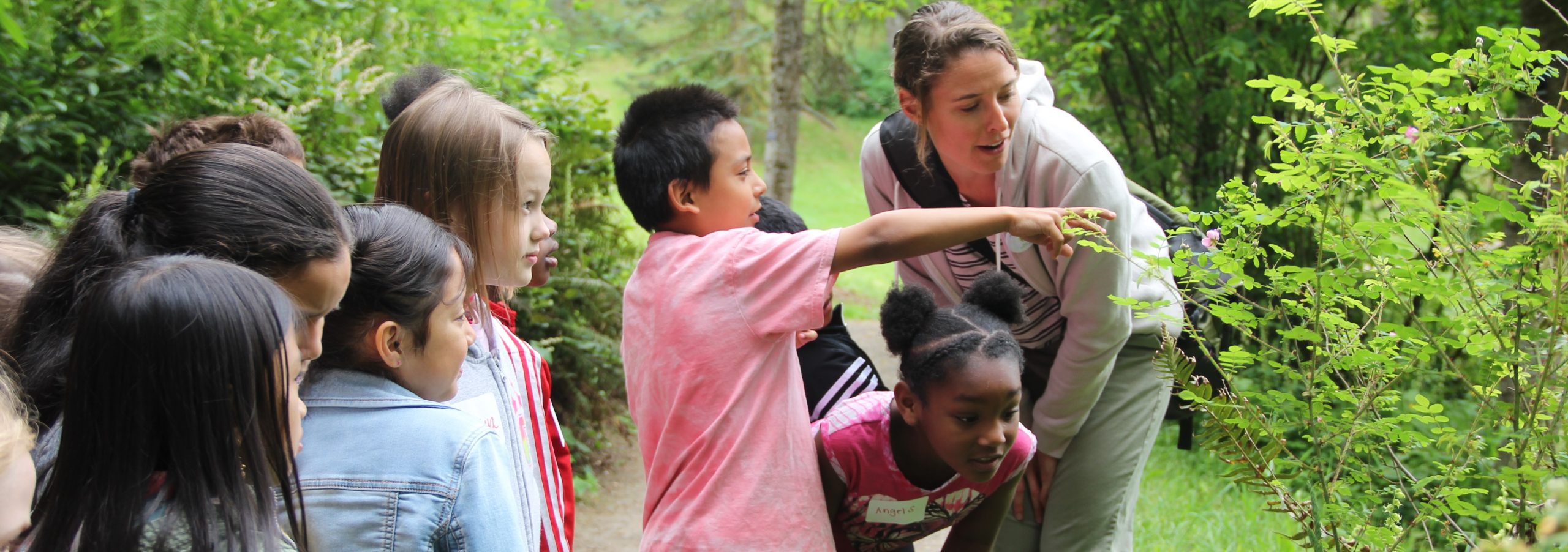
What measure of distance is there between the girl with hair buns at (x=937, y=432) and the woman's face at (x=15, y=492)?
4.74 ft

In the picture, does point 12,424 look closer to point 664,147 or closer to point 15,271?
point 15,271

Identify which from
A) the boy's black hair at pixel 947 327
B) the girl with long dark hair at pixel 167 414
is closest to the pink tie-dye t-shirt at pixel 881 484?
the boy's black hair at pixel 947 327

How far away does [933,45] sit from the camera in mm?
2559

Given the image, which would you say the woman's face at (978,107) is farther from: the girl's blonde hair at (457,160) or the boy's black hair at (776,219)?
the girl's blonde hair at (457,160)

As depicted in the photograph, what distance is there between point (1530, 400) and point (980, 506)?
110 cm

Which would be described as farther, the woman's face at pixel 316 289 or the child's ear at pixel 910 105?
the child's ear at pixel 910 105

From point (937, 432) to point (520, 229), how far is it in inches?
38.9

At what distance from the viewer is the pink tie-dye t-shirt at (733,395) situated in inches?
81.5

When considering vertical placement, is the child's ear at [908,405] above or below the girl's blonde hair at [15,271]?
below

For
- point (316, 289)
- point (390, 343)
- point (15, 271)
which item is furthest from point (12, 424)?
point (15, 271)

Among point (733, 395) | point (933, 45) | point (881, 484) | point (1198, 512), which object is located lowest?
point (1198, 512)

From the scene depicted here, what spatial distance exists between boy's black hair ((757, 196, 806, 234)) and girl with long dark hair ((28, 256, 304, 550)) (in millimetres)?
1678

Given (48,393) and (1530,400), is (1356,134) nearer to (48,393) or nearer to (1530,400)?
(1530,400)

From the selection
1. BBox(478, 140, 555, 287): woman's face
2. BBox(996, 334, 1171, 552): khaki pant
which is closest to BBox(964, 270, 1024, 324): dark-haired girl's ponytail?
BBox(996, 334, 1171, 552): khaki pant
